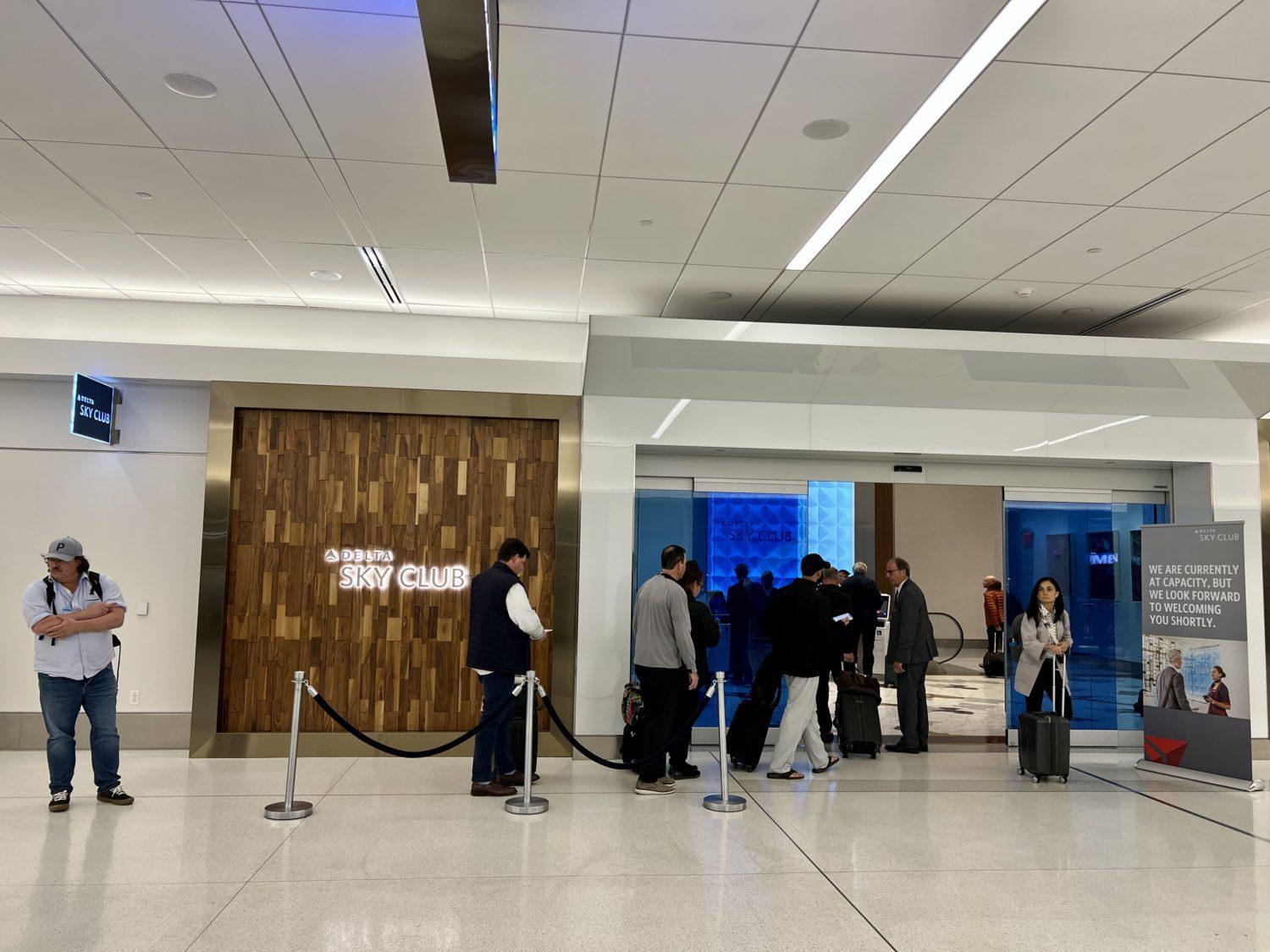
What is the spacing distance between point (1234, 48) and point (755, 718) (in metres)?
5.58

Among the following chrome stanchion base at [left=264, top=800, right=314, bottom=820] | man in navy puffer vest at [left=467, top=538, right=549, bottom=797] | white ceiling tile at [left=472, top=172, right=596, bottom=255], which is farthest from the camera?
man in navy puffer vest at [left=467, top=538, right=549, bottom=797]

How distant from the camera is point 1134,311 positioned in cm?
826

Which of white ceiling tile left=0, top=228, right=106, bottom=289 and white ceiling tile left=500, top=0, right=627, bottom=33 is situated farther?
white ceiling tile left=0, top=228, right=106, bottom=289

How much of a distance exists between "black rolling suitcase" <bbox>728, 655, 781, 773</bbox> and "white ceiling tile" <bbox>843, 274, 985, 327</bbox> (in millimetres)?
3233

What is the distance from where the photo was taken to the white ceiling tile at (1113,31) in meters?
3.83

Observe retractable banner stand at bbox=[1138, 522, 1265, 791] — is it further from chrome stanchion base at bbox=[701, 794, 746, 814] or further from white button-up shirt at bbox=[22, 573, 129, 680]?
white button-up shirt at bbox=[22, 573, 129, 680]

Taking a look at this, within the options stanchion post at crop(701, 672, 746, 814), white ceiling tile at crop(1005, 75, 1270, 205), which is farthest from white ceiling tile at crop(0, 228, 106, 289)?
white ceiling tile at crop(1005, 75, 1270, 205)

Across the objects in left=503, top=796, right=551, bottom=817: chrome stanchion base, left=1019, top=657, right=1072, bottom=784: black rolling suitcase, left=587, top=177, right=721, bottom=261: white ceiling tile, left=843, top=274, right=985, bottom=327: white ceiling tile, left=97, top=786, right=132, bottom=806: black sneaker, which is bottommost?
left=97, top=786, right=132, bottom=806: black sneaker

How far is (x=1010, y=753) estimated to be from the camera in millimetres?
8898

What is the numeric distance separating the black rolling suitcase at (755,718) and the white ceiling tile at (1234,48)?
5.08m

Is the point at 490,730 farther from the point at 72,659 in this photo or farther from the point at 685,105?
the point at 685,105

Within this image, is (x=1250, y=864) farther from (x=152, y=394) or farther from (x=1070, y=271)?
(x=152, y=394)

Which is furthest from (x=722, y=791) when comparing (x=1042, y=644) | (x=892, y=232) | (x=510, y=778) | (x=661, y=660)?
(x=892, y=232)

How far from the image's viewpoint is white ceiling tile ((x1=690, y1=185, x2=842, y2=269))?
586 centimetres
